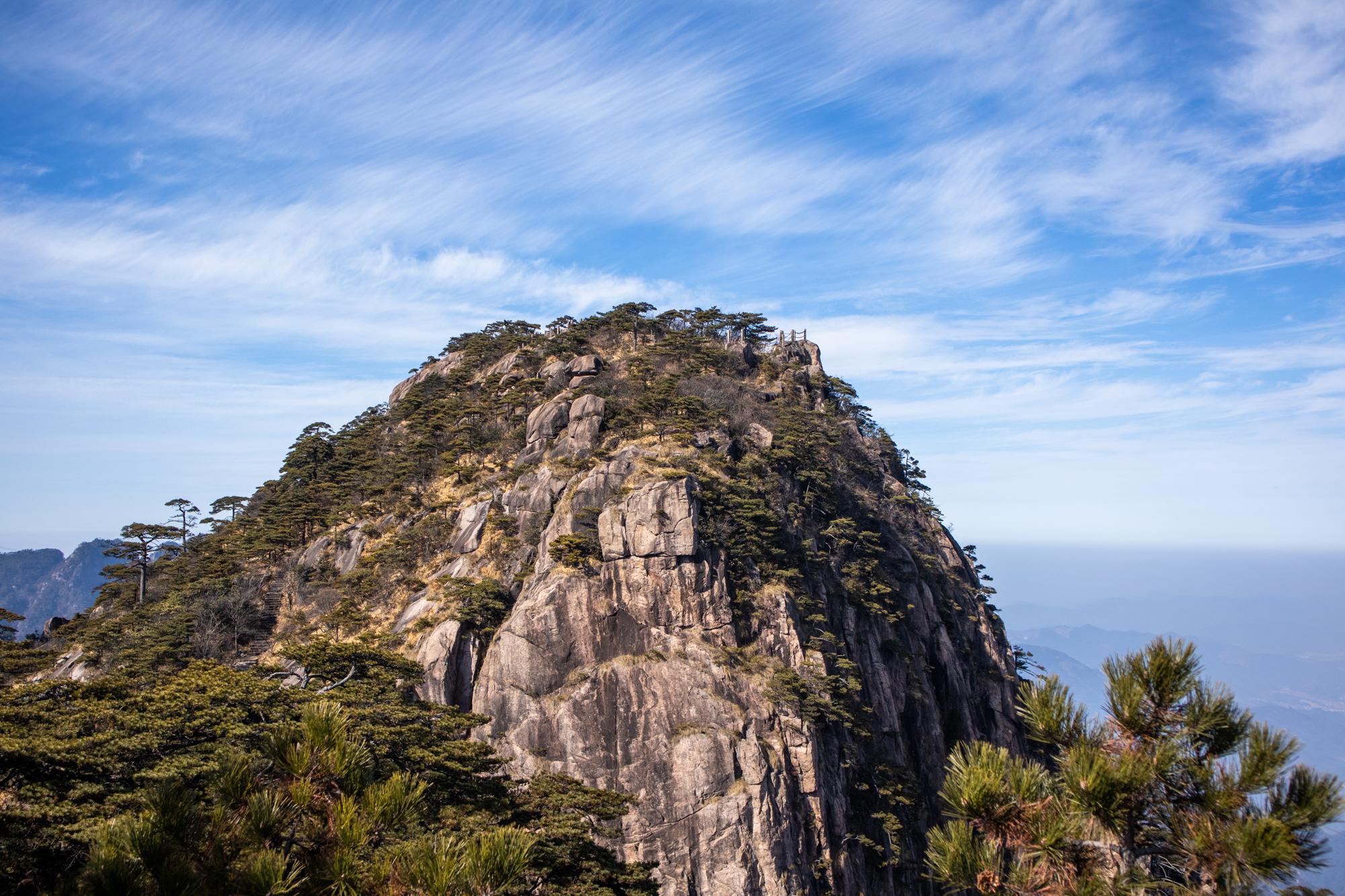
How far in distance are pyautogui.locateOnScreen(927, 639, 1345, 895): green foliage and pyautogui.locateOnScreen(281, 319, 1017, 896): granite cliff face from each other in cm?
2248

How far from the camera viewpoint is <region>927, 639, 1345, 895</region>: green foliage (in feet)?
22.0

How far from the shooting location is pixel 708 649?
33.7m

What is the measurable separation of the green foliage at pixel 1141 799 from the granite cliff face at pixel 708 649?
22483 millimetres

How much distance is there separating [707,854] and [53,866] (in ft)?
77.0

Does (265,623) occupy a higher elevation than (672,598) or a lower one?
lower

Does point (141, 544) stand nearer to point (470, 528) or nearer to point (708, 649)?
point (470, 528)

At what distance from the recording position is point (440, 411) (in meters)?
52.7

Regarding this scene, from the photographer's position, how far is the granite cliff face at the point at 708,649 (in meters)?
30.5

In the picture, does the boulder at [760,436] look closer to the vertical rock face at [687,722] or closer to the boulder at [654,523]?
the boulder at [654,523]

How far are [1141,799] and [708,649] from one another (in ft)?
88.7

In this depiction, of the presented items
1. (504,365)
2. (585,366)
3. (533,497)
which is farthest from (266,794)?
(504,365)

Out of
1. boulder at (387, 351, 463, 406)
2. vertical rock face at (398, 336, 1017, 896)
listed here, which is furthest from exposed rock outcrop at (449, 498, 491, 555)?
boulder at (387, 351, 463, 406)

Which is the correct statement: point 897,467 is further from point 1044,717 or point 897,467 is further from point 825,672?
point 1044,717

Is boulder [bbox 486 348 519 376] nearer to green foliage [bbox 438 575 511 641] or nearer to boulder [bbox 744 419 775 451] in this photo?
boulder [bbox 744 419 775 451]
